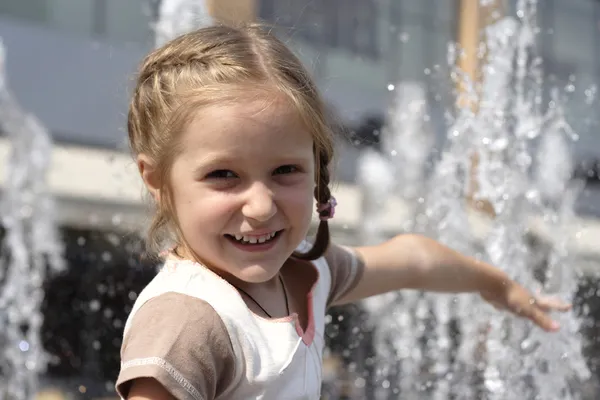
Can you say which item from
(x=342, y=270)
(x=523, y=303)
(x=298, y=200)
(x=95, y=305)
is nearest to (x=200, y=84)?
(x=298, y=200)

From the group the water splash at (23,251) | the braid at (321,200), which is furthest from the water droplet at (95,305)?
the braid at (321,200)

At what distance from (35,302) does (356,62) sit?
644 cm

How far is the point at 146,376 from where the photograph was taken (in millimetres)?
1181

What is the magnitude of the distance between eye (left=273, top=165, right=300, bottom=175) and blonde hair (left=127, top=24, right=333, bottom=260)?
68 mm

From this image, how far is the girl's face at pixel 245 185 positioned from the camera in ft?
4.36

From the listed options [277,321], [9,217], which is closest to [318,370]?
[277,321]

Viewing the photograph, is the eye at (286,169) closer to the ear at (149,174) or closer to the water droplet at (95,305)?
the ear at (149,174)

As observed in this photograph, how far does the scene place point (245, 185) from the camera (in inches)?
52.9

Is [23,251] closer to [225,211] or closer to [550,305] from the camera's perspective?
[550,305]

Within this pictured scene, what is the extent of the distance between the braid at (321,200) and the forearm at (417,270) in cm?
17

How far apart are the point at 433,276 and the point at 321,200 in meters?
0.42

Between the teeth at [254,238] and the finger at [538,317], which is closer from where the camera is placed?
the teeth at [254,238]

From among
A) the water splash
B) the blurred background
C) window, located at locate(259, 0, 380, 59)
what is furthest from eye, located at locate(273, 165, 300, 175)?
window, located at locate(259, 0, 380, 59)

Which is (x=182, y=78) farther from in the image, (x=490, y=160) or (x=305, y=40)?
(x=305, y=40)
